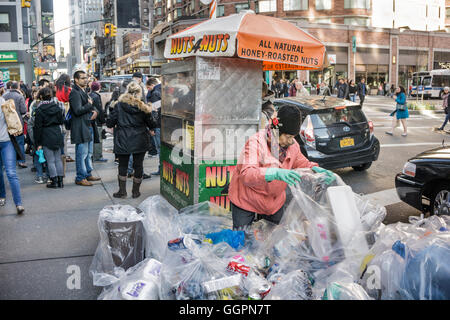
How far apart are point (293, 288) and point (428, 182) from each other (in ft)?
10.7

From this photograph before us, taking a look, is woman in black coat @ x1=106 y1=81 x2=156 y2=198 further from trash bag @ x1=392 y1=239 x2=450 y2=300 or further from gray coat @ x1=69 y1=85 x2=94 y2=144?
trash bag @ x1=392 y1=239 x2=450 y2=300

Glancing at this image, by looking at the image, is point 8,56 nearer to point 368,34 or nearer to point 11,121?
point 11,121

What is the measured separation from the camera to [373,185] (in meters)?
7.46

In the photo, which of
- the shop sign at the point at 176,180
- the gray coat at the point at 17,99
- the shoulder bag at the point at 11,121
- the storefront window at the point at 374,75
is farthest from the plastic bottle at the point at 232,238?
the storefront window at the point at 374,75

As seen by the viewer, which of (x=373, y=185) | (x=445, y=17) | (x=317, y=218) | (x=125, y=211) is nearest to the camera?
(x=317, y=218)

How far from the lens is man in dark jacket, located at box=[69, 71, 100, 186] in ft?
24.0

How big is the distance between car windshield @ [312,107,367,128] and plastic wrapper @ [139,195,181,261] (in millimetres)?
4207

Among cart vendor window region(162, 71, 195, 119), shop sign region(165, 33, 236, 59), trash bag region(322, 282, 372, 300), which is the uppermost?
shop sign region(165, 33, 236, 59)

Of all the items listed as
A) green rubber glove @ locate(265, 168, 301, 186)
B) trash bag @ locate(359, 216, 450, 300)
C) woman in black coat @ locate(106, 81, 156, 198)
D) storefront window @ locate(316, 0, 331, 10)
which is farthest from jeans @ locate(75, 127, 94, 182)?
storefront window @ locate(316, 0, 331, 10)

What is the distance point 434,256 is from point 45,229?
4511 mm

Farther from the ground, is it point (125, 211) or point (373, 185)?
point (125, 211)
